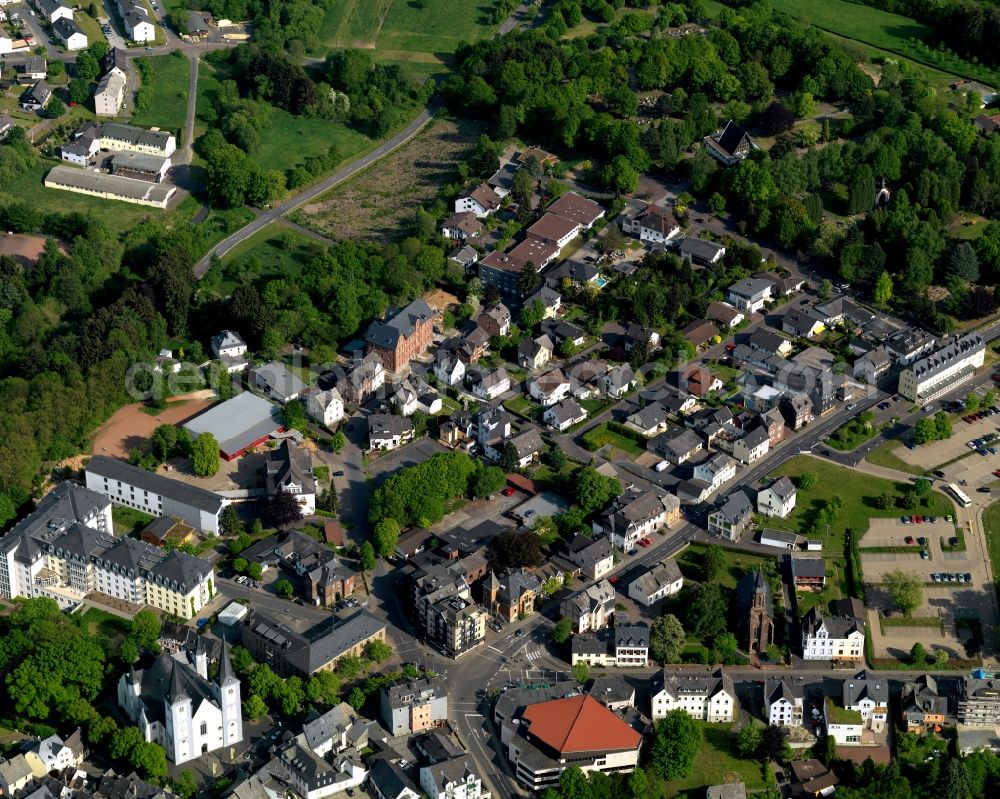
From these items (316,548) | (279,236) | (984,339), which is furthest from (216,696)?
(984,339)

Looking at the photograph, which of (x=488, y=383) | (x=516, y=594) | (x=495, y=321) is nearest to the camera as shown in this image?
(x=516, y=594)

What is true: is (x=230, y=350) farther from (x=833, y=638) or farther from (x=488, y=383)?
(x=833, y=638)

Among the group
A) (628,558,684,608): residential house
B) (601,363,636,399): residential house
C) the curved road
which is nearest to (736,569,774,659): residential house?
(628,558,684,608): residential house

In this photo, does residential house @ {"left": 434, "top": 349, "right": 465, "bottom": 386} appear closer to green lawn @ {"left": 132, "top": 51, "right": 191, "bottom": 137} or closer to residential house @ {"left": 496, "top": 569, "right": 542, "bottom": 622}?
residential house @ {"left": 496, "top": 569, "right": 542, "bottom": 622}

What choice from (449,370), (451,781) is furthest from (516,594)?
(449,370)

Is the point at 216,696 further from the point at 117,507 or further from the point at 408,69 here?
the point at 408,69

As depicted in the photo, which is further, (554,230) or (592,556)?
(554,230)
